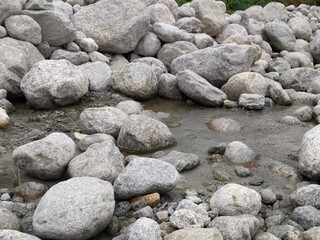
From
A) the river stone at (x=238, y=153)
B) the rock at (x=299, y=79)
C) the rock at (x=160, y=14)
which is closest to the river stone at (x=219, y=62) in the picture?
the rock at (x=299, y=79)

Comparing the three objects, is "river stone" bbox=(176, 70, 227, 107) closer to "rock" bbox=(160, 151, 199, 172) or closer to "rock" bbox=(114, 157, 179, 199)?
"rock" bbox=(160, 151, 199, 172)

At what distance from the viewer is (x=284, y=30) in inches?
642

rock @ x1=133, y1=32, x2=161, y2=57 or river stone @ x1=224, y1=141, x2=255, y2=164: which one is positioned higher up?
rock @ x1=133, y1=32, x2=161, y2=57

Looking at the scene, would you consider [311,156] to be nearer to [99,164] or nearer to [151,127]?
[151,127]

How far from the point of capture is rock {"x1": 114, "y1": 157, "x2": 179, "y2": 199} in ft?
18.8

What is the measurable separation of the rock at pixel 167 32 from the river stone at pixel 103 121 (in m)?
5.09

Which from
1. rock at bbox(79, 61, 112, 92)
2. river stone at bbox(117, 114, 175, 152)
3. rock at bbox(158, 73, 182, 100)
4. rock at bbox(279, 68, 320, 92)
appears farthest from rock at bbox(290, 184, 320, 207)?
rock at bbox(279, 68, 320, 92)

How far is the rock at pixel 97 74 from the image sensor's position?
10.7 m

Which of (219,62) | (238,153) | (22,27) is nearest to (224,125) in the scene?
(238,153)

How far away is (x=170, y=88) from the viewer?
10727mm

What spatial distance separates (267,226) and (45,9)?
8.17 metres

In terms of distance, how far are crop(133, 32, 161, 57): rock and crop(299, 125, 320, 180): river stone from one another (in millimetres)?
6946

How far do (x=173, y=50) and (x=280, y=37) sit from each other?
550 centimetres

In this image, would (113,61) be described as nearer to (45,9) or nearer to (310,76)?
(45,9)
